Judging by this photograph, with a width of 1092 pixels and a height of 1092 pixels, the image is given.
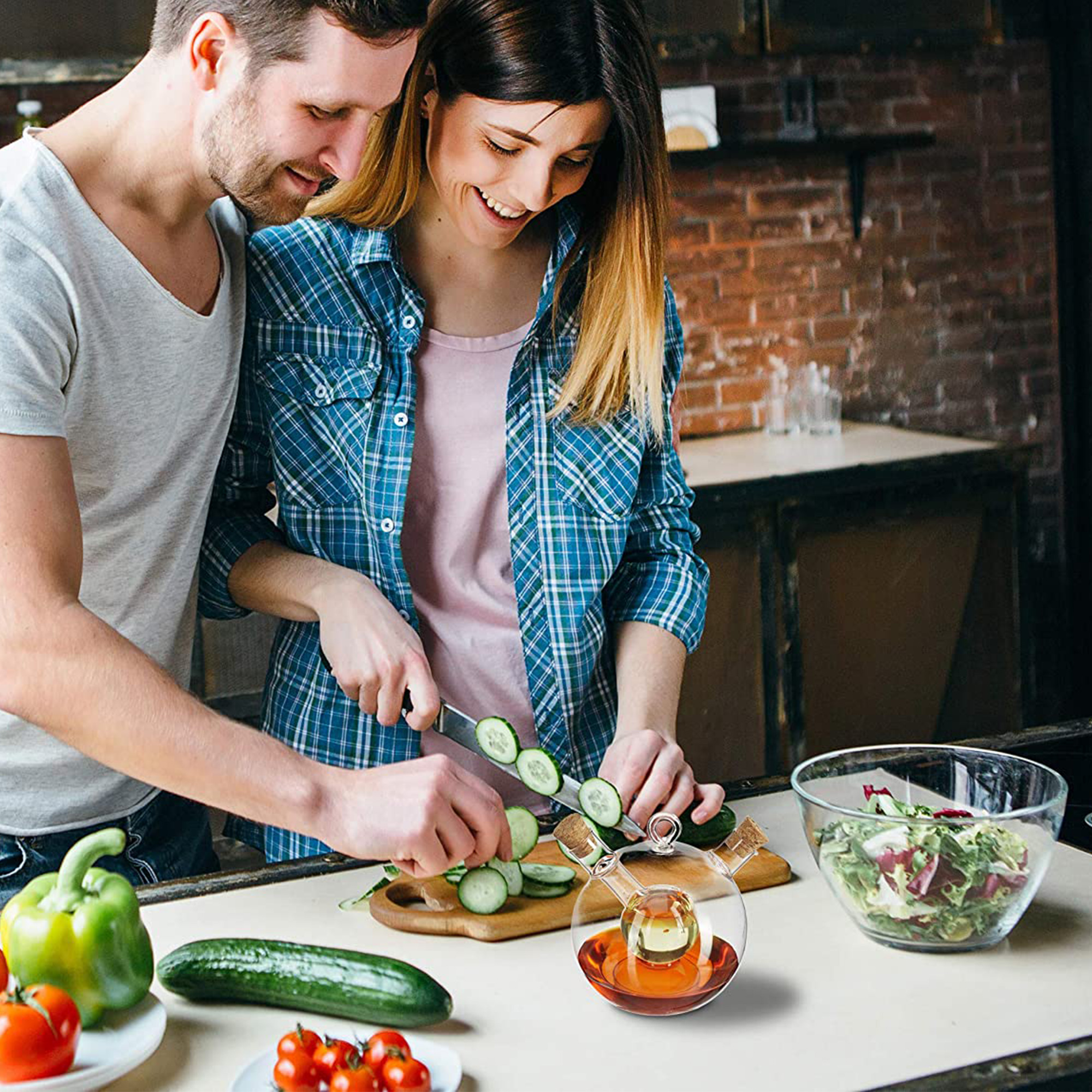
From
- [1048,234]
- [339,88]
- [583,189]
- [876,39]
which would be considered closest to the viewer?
[339,88]

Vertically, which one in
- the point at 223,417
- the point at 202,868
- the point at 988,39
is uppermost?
the point at 988,39

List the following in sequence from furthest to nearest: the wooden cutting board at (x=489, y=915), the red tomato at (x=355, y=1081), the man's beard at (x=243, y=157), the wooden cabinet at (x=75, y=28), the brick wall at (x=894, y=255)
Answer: the brick wall at (x=894, y=255), the wooden cabinet at (x=75, y=28), the man's beard at (x=243, y=157), the wooden cutting board at (x=489, y=915), the red tomato at (x=355, y=1081)

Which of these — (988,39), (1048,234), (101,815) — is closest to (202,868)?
(101,815)

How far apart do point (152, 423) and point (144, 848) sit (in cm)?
52

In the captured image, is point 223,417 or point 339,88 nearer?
point 339,88

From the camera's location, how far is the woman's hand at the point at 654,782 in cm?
155

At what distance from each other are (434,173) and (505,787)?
2.50 feet

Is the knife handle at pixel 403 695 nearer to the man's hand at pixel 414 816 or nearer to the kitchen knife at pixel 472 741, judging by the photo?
the kitchen knife at pixel 472 741

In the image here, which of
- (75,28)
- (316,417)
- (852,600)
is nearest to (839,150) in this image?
(852,600)

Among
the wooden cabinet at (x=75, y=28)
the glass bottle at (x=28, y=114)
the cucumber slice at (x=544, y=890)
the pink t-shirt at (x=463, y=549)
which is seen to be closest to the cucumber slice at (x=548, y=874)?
the cucumber slice at (x=544, y=890)

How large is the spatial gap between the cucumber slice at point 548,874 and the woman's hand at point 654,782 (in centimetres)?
12

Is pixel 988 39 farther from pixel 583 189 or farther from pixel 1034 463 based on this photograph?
pixel 583 189

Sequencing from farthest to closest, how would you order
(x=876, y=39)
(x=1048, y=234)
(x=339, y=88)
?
(x=1048, y=234), (x=876, y=39), (x=339, y=88)

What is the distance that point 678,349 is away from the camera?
1.97m
